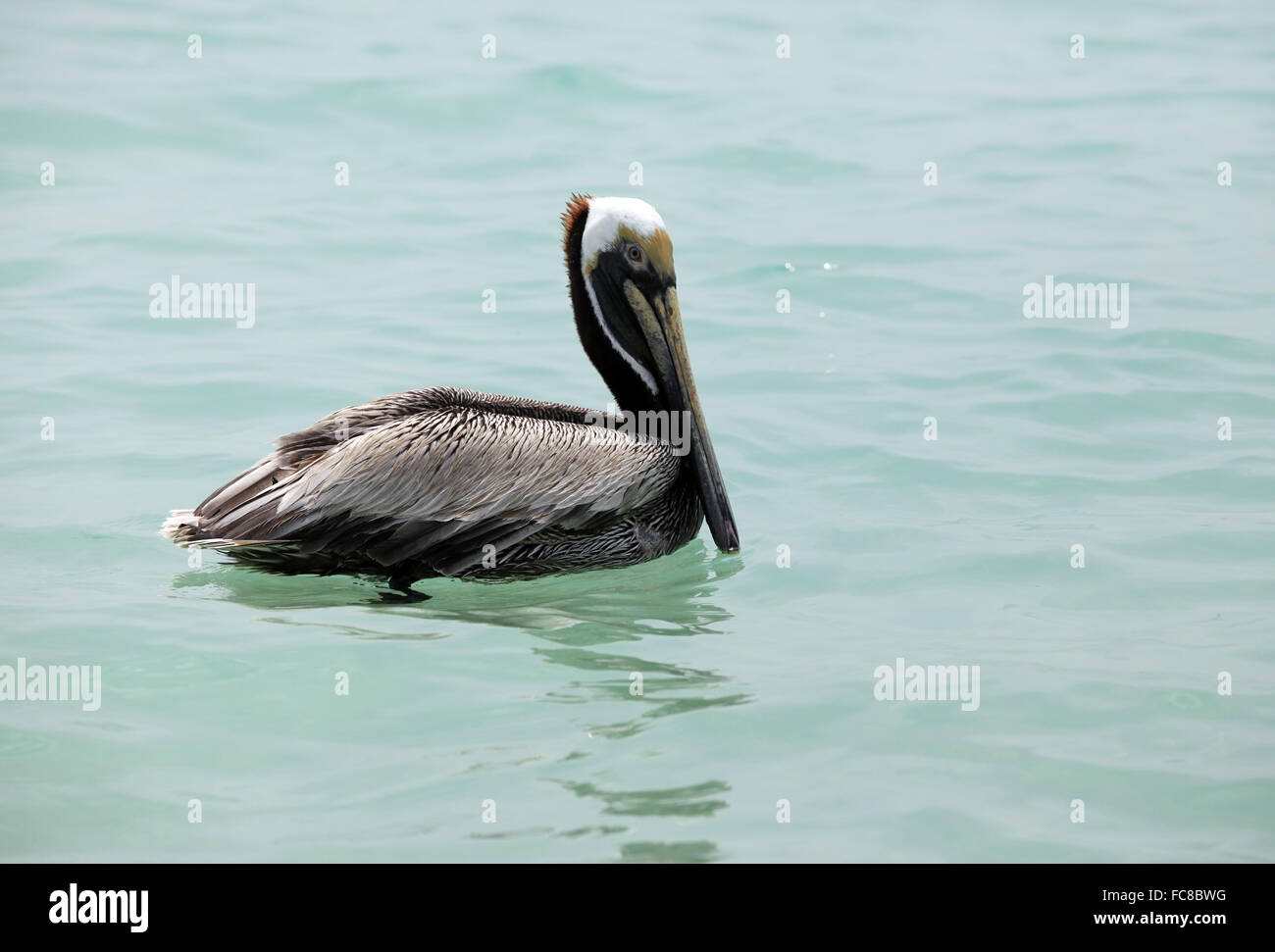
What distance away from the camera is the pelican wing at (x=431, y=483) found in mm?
5977

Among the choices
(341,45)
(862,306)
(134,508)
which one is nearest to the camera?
(134,508)

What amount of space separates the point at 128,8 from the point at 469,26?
11.9ft

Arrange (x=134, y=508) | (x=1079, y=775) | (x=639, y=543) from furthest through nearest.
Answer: (x=134, y=508)
(x=639, y=543)
(x=1079, y=775)

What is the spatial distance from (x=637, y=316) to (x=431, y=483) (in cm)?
127

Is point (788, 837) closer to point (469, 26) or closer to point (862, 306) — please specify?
point (862, 306)

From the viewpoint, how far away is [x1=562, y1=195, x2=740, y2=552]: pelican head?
6617mm

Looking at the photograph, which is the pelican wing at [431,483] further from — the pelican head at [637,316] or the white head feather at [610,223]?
the white head feather at [610,223]

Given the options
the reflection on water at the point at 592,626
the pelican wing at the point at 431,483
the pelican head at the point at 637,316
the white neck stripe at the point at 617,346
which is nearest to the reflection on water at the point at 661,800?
the reflection on water at the point at 592,626

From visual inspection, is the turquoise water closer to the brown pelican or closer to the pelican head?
the brown pelican

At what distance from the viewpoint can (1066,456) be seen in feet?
25.4

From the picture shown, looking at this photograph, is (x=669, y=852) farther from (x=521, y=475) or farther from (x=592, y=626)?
(x=521, y=475)

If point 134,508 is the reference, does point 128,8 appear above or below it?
above

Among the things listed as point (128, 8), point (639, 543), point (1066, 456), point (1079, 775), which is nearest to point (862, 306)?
point (1066, 456)

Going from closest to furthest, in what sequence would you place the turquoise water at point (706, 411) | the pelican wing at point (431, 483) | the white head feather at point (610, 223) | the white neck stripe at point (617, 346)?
the turquoise water at point (706, 411), the pelican wing at point (431, 483), the white head feather at point (610, 223), the white neck stripe at point (617, 346)
